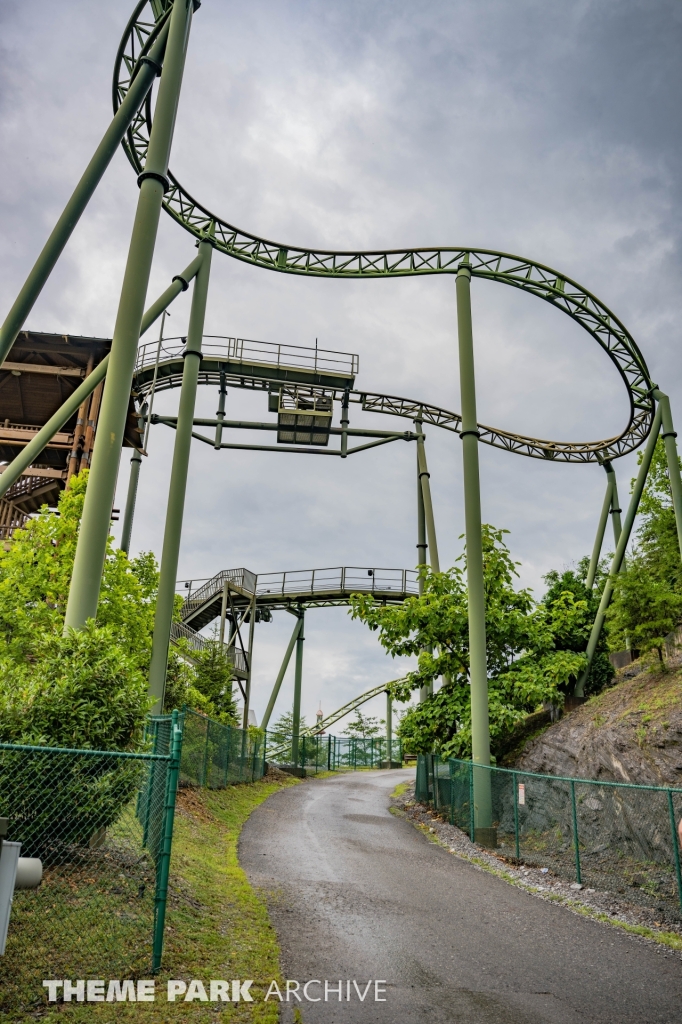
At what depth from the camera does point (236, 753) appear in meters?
20.7

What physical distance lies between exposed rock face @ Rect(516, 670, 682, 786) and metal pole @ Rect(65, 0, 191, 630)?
9.24 m

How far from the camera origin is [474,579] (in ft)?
46.8

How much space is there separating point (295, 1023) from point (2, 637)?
10.7 m

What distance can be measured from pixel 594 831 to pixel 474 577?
17.1 ft

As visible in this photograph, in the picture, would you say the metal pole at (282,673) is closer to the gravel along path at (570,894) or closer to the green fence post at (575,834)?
the gravel along path at (570,894)

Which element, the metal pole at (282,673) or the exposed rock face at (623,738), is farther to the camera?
the metal pole at (282,673)

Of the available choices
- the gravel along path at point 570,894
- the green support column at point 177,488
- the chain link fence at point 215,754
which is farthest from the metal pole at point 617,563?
the green support column at point 177,488

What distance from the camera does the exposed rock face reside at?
447 inches

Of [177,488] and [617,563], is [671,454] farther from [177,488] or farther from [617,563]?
[177,488]

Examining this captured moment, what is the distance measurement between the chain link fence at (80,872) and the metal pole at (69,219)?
5.37m

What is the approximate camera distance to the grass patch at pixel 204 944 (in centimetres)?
481

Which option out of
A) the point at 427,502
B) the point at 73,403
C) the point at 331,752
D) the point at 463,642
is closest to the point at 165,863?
the point at 73,403

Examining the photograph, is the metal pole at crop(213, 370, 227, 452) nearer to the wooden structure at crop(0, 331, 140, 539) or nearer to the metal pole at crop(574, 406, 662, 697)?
the wooden structure at crop(0, 331, 140, 539)

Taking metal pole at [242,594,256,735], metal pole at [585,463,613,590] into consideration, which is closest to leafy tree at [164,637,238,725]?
metal pole at [242,594,256,735]
